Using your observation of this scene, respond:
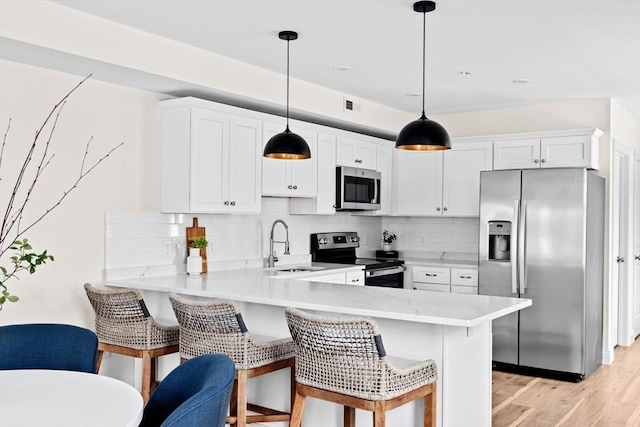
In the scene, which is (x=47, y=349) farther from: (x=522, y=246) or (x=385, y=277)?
(x=522, y=246)

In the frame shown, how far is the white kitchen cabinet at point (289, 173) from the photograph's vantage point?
16.1 ft

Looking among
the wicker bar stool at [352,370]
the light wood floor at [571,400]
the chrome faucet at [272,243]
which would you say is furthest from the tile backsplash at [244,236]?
the wicker bar stool at [352,370]

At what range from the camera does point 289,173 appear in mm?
5141

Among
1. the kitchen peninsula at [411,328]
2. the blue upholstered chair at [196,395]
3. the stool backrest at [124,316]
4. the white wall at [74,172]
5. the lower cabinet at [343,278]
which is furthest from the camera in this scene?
the lower cabinet at [343,278]

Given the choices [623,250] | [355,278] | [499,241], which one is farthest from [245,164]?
[623,250]

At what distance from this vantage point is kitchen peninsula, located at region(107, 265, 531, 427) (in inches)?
115

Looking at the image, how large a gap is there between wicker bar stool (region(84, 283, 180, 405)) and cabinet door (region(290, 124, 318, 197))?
6.50 feet

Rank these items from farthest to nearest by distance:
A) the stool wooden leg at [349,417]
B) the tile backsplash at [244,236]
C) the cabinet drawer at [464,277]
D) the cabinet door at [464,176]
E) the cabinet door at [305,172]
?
1. the cabinet door at [464,176]
2. the cabinet drawer at [464,277]
3. the cabinet door at [305,172]
4. the tile backsplash at [244,236]
5. the stool wooden leg at [349,417]

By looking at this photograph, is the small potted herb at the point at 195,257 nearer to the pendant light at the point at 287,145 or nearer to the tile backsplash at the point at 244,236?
the tile backsplash at the point at 244,236

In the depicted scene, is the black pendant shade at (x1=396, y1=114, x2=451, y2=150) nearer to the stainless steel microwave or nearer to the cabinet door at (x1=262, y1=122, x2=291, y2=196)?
the cabinet door at (x1=262, y1=122, x2=291, y2=196)

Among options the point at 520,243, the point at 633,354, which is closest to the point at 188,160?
the point at 520,243

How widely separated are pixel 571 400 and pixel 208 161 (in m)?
3.25

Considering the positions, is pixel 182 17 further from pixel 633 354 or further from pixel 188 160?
pixel 633 354

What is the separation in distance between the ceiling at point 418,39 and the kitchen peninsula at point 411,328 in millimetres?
1595
